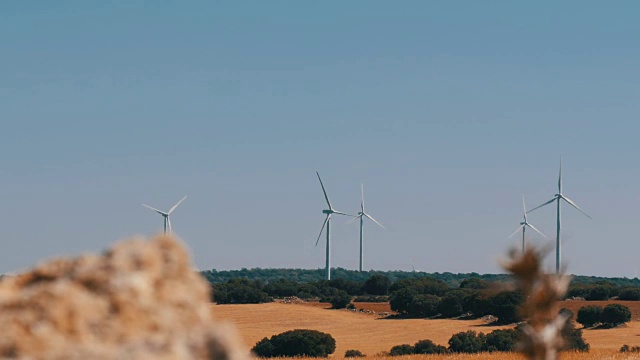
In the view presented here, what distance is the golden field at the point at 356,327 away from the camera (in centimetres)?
7038

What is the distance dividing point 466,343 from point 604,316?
27.0 meters

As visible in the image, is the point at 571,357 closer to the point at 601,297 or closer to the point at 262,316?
the point at 262,316

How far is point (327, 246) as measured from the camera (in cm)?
12569

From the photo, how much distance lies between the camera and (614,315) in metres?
81.9

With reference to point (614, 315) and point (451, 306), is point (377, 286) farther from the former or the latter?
point (614, 315)

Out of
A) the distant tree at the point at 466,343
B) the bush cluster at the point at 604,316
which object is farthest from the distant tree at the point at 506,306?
the distant tree at the point at 466,343

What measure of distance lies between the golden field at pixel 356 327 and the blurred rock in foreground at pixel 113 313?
57.1 m

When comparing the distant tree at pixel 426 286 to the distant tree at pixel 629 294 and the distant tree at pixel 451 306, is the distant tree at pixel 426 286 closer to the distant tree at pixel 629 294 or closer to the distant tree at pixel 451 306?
the distant tree at pixel 451 306

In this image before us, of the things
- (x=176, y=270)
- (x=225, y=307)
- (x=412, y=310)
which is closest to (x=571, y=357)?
(x=176, y=270)

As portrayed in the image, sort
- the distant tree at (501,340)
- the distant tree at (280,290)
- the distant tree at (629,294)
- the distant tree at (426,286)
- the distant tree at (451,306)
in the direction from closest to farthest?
the distant tree at (501,340) < the distant tree at (451,306) < the distant tree at (629,294) < the distant tree at (426,286) < the distant tree at (280,290)

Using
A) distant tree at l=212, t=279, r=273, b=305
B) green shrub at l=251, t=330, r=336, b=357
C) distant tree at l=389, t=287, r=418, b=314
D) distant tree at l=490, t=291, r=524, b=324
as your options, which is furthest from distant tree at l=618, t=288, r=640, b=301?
green shrub at l=251, t=330, r=336, b=357

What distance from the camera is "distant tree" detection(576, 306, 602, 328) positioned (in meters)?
82.6

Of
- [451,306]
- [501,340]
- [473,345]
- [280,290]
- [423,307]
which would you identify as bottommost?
[473,345]

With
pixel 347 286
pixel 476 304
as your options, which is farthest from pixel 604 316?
pixel 347 286
